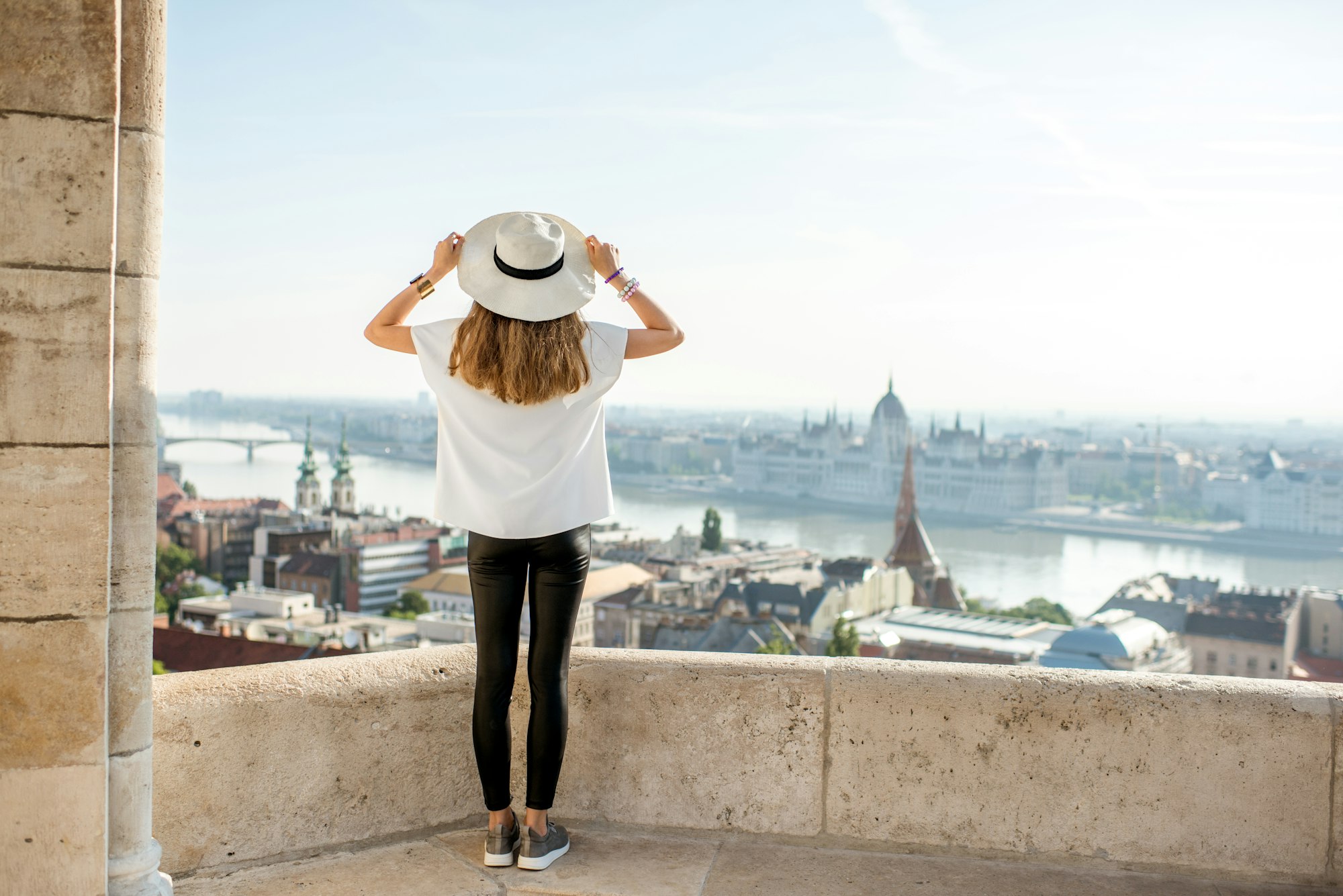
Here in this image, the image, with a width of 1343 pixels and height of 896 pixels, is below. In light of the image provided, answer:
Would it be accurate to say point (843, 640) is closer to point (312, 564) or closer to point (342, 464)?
point (312, 564)

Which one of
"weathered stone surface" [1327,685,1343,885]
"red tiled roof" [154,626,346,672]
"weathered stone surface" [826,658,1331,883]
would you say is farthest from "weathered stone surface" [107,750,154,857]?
"red tiled roof" [154,626,346,672]

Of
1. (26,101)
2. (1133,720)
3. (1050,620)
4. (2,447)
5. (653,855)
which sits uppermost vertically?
(26,101)

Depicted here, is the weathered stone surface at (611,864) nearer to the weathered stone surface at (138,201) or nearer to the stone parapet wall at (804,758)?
the stone parapet wall at (804,758)

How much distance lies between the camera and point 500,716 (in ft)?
3.65

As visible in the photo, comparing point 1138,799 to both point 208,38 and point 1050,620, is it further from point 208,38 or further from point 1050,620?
point 208,38

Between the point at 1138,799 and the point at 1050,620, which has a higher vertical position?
the point at 1138,799

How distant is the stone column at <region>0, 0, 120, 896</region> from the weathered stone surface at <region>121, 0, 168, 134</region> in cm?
3

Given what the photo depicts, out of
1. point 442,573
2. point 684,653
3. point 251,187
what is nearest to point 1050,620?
point 442,573

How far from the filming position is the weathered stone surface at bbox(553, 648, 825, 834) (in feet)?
4.09

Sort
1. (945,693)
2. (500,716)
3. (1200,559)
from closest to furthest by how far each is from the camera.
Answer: (500,716) → (945,693) → (1200,559)

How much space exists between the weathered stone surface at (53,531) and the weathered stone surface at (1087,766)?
27.8 inches

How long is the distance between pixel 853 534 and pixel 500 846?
3604cm

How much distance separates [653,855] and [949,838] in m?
0.30

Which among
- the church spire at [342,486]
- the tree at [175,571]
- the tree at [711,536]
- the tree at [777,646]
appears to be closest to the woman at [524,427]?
A: the tree at [777,646]
